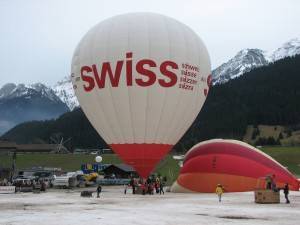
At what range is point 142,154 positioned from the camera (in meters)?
31.2

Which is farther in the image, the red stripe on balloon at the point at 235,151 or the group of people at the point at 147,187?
the group of people at the point at 147,187

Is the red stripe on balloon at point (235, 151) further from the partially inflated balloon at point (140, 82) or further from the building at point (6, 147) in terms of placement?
the building at point (6, 147)

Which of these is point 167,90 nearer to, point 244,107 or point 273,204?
point 273,204

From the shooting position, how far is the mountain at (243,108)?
154 m

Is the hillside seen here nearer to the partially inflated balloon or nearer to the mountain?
the mountain

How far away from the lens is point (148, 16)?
32.4m

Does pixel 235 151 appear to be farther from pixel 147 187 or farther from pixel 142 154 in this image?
pixel 142 154

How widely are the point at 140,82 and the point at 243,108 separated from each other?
14041cm

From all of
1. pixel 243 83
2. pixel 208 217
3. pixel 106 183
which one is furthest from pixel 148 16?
pixel 243 83

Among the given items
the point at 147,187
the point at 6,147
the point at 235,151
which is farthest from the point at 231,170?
the point at 6,147

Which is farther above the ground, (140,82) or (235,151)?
(140,82)

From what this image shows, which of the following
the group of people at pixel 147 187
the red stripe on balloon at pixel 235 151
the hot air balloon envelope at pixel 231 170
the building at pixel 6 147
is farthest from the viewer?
the building at pixel 6 147

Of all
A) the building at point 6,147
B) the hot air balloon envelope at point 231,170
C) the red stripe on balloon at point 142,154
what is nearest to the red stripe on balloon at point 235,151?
the hot air balloon envelope at point 231,170

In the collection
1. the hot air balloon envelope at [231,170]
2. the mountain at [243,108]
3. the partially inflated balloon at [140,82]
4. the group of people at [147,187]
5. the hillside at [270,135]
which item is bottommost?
the group of people at [147,187]
